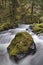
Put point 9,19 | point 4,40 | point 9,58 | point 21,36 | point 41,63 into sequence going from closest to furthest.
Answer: point 41,63
point 9,58
point 21,36
point 4,40
point 9,19

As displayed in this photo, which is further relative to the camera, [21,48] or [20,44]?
[20,44]

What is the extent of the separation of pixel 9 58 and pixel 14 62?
349 mm

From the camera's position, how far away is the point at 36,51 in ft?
28.2

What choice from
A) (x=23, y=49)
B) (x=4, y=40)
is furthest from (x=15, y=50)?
(x=4, y=40)

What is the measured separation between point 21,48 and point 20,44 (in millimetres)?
277

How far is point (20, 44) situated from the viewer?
27.7ft

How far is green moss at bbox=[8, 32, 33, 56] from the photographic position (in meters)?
8.15

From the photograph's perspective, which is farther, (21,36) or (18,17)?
(18,17)

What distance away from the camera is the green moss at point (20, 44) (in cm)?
815

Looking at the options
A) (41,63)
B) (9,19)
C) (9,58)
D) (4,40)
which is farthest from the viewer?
(9,19)

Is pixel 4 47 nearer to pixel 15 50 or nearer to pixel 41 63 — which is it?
pixel 15 50

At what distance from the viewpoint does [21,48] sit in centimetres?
820

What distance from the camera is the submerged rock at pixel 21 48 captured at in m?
8.07

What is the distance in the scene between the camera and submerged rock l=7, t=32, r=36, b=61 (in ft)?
26.5
